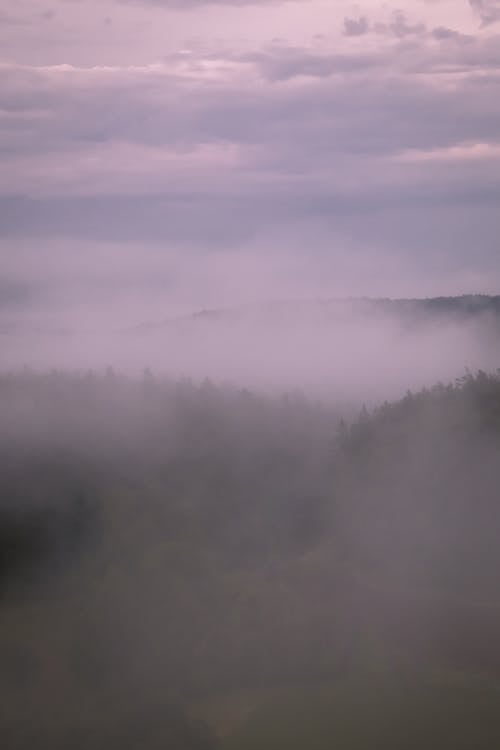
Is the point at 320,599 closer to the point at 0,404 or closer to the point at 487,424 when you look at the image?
the point at 487,424

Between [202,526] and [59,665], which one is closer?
[59,665]

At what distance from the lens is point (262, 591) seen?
39.9 m

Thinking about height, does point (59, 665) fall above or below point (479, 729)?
above

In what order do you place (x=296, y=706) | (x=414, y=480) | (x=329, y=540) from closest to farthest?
(x=296, y=706) < (x=329, y=540) < (x=414, y=480)

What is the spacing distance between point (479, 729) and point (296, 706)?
6.07 m

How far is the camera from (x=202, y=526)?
50.1 m

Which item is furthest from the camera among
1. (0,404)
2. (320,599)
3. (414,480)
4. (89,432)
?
(0,404)

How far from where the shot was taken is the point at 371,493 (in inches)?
2072

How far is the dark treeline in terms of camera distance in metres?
33.2

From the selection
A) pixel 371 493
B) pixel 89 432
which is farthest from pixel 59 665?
pixel 89 432

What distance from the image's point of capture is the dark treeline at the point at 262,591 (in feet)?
109

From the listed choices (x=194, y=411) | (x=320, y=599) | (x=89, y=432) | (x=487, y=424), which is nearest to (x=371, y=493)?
(x=487, y=424)

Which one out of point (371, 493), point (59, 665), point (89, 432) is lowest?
point (59, 665)

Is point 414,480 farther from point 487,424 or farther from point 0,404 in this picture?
point 0,404
